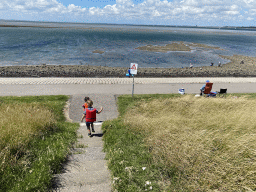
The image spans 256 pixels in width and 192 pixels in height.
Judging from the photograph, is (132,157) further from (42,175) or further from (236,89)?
(236,89)

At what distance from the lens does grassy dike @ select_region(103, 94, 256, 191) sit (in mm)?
3262

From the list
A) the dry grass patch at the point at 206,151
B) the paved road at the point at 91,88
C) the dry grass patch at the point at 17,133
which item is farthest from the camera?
the paved road at the point at 91,88

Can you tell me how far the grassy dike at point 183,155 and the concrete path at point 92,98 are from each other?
369mm

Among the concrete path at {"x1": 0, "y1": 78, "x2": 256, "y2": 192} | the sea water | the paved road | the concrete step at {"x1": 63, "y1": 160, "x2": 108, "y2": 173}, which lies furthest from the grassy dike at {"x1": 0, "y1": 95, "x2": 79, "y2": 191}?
the sea water

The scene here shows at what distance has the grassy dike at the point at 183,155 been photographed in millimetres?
3262

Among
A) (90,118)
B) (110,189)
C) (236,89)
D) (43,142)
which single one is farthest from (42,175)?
(236,89)

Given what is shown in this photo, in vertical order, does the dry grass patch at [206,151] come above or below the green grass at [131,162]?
above

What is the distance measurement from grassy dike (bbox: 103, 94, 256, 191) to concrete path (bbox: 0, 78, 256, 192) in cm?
37

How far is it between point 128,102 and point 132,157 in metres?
6.34

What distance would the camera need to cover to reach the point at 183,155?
3875 mm

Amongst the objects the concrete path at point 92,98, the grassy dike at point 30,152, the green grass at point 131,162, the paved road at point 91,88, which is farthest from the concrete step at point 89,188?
the paved road at point 91,88

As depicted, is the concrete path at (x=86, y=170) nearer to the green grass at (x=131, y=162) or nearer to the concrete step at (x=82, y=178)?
the concrete step at (x=82, y=178)

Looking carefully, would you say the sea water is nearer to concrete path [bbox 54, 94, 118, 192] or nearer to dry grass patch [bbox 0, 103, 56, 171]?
dry grass patch [bbox 0, 103, 56, 171]

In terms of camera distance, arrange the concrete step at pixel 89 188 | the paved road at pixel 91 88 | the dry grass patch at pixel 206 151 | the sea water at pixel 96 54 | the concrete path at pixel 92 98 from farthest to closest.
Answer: the sea water at pixel 96 54
the paved road at pixel 91 88
the concrete path at pixel 92 98
the dry grass patch at pixel 206 151
the concrete step at pixel 89 188
